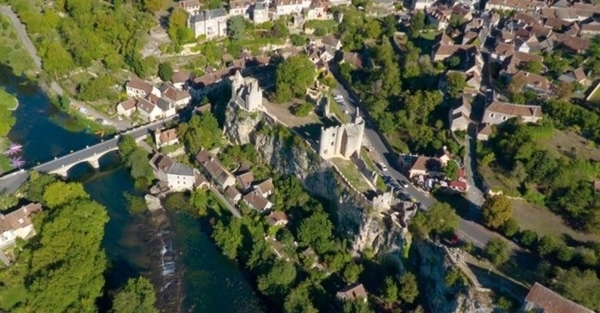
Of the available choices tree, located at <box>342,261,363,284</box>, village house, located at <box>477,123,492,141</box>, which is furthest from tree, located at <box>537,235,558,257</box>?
village house, located at <box>477,123,492,141</box>

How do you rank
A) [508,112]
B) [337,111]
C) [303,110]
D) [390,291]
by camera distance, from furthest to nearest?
1. [337,111]
2. [303,110]
3. [508,112]
4. [390,291]

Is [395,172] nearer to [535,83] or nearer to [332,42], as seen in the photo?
[535,83]

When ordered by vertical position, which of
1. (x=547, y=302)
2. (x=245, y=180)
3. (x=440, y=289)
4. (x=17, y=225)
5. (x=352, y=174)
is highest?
(x=547, y=302)

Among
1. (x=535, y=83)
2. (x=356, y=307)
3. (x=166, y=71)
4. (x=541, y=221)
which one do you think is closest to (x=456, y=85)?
(x=535, y=83)

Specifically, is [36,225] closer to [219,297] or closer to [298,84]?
[219,297]

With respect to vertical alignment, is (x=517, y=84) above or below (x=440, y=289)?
above

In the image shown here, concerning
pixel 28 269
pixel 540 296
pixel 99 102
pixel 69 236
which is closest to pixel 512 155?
pixel 540 296
